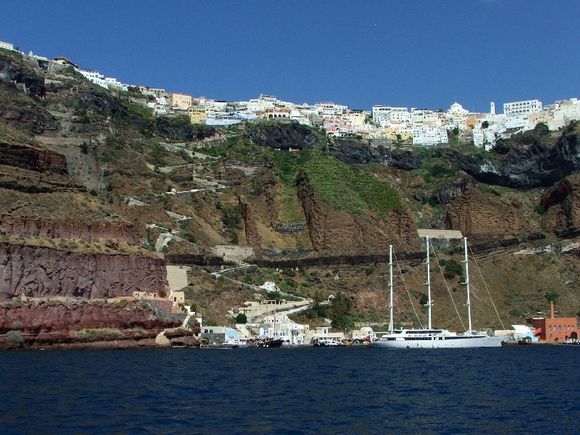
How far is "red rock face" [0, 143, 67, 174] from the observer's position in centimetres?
8269

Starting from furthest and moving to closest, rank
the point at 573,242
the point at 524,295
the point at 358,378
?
the point at 573,242, the point at 524,295, the point at 358,378

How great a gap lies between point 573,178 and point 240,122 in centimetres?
6578

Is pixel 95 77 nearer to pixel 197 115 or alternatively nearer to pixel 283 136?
pixel 197 115

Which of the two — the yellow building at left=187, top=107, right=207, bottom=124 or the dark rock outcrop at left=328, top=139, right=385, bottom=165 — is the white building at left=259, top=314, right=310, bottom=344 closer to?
the dark rock outcrop at left=328, top=139, right=385, bottom=165

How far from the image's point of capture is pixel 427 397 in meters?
42.3

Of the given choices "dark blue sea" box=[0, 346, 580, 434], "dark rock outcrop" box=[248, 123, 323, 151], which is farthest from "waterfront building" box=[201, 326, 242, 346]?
"dark rock outcrop" box=[248, 123, 323, 151]

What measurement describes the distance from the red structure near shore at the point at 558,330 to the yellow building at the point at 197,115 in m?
87.6

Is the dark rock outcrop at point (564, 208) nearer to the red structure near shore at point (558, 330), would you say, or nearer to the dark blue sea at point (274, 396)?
the red structure near shore at point (558, 330)

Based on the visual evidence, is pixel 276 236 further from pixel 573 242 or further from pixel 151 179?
pixel 573 242

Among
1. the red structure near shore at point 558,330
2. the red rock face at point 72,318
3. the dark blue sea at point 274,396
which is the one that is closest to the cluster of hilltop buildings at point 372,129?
the red structure near shore at point 558,330

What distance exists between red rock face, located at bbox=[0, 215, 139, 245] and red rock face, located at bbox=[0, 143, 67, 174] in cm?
844

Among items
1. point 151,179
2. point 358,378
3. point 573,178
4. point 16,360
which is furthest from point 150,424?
point 573,178

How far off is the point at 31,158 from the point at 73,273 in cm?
1421

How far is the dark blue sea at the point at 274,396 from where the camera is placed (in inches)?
1276
